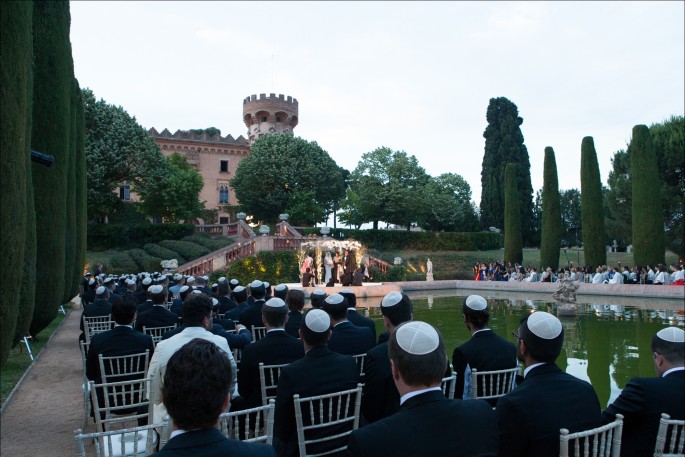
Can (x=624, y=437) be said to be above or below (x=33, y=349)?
above

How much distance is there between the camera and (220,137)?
2702 inches

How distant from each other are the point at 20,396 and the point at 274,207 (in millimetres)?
43331

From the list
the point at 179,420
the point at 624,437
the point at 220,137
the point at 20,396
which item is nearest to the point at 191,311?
the point at 179,420

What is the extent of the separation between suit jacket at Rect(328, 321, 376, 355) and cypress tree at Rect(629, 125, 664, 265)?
2962 cm

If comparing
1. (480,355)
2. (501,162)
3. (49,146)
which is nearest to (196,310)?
(480,355)

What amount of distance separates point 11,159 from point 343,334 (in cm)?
441

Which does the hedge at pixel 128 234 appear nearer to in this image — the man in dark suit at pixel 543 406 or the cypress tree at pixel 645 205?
the cypress tree at pixel 645 205

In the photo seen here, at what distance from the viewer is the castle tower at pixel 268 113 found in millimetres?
69375

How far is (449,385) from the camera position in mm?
4543

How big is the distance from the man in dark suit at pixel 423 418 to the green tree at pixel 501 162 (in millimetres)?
53509

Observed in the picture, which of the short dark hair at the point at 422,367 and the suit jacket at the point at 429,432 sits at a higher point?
the short dark hair at the point at 422,367

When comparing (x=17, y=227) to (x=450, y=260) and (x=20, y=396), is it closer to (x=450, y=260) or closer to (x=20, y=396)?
(x=20, y=396)

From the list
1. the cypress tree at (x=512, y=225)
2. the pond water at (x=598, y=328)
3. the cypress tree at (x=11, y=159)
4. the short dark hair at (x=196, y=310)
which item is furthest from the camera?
the cypress tree at (x=512, y=225)

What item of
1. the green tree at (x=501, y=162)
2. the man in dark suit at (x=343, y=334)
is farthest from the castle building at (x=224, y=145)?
the man in dark suit at (x=343, y=334)
